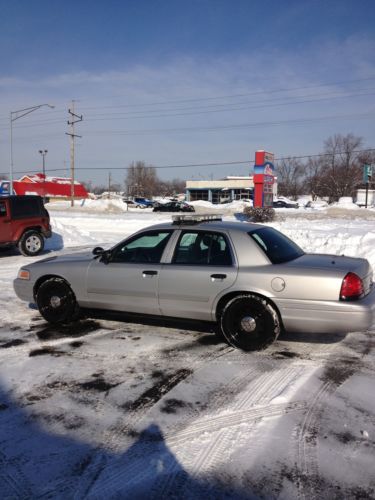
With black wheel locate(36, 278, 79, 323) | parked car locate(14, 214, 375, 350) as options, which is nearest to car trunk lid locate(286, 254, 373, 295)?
parked car locate(14, 214, 375, 350)

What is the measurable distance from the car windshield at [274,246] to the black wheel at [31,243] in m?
8.89

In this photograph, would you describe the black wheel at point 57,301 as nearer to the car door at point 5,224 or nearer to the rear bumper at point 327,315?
the rear bumper at point 327,315

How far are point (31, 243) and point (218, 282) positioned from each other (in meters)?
9.18

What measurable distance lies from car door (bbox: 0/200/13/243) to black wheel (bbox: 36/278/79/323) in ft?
22.3

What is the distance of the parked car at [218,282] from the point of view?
4.86 meters

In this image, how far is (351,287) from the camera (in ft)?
15.9

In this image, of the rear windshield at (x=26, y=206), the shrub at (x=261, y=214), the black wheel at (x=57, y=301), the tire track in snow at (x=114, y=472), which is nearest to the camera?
the tire track in snow at (x=114, y=472)

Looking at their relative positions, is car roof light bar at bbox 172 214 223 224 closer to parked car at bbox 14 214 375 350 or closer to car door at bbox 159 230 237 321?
parked car at bbox 14 214 375 350

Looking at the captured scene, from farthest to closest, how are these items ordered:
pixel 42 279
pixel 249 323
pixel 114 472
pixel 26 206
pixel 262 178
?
pixel 262 178 < pixel 26 206 < pixel 42 279 < pixel 249 323 < pixel 114 472

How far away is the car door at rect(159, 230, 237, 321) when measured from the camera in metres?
5.27

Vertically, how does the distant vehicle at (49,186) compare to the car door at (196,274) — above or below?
above

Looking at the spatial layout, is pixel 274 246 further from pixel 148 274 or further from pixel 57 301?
pixel 57 301

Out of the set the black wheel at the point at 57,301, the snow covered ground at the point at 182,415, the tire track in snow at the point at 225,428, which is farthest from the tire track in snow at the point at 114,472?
the black wheel at the point at 57,301

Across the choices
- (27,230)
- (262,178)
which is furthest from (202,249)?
(262,178)
